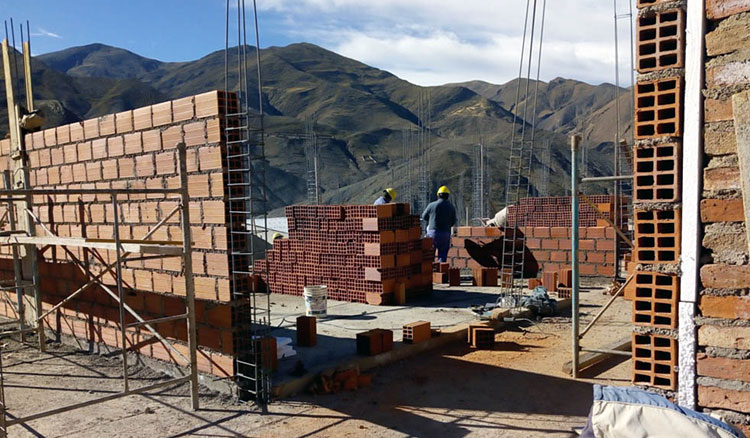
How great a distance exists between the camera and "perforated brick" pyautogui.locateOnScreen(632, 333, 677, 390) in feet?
15.0

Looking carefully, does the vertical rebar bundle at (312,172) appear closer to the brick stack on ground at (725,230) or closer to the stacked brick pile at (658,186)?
the stacked brick pile at (658,186)

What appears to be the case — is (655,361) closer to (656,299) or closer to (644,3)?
(656,299)

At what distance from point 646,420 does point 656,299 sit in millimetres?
1144

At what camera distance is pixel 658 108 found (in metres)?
4.50

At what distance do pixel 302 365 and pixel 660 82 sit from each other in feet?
15.2

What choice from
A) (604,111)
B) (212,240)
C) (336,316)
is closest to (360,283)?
(336,316)

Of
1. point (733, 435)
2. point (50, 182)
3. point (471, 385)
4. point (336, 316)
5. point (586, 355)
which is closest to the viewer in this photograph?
point (733, 435)

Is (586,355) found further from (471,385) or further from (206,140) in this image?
(206,140)

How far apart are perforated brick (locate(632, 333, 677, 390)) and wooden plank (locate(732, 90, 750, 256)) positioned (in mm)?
1132

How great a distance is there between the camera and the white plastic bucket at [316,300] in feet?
32.0

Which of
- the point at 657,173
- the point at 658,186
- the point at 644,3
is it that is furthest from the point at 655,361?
the point at 644,3

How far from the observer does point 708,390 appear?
14.0 ft

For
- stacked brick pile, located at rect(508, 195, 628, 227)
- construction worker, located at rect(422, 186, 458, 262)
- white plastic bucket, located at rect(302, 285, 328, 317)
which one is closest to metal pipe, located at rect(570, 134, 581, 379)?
white plastic bucket, located at rect(302, 285, 328, 317)

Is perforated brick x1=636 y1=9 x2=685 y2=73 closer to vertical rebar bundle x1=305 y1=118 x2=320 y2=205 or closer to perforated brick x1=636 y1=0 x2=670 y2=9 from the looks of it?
perforated brick x1=636 y1=0 x2=670 y2=9
